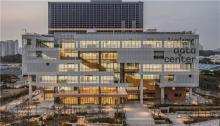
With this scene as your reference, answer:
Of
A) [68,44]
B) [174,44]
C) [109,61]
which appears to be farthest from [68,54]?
[174,44]

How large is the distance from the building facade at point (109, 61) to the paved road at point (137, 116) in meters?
1.07

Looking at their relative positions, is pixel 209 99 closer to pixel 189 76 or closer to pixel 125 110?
pixel 189 76

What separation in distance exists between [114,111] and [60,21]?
18830mm

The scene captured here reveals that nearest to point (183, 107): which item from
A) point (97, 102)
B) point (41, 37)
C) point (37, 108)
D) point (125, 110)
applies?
point (125, 110)

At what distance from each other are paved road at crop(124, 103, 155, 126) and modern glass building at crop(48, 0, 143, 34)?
15.7 metres

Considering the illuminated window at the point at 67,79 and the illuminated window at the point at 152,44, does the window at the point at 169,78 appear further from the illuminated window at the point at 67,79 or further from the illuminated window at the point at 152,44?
the illuminated window at the point at 67,79

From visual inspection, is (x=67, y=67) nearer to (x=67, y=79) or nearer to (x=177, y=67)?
(x=67, y=79)

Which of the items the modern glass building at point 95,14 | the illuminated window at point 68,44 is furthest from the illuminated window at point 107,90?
the modern glass building at point 95,14

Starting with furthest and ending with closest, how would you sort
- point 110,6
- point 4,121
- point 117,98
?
point 110,6 < point 117,98 < point 4,121

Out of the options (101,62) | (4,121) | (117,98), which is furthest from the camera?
(101,62)

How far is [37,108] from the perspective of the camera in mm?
14781

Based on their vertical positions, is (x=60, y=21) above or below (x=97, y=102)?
above

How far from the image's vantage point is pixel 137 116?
1347 centimetres

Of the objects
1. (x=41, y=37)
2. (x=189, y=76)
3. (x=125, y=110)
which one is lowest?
(x=125, y=110)
